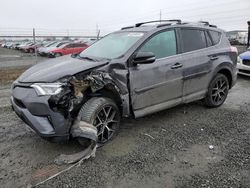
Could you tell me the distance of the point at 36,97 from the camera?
120 inches

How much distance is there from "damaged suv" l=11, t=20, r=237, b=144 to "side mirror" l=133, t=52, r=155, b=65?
1cm

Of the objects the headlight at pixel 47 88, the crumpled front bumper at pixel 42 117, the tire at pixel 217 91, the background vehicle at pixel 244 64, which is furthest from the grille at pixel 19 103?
the background vehicle at pixel 244 64

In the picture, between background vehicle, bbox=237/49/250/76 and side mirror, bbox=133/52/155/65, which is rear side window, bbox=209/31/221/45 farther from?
background vehicle, bbox=237/49/250/76

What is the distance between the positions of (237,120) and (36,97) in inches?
139

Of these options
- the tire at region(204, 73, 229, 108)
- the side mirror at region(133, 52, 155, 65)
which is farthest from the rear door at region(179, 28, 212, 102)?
the side mirror at region(133, 52, 155, 65)

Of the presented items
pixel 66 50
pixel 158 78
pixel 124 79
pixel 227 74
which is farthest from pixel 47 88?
pixel 66 50

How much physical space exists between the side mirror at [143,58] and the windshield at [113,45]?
9.8 inches

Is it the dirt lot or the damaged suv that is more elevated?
the damaged suv

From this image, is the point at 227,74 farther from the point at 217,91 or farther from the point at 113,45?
the point at 113,45

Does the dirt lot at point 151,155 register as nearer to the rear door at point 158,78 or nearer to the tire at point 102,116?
the tire at point 102,116

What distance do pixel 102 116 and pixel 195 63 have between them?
2.09m

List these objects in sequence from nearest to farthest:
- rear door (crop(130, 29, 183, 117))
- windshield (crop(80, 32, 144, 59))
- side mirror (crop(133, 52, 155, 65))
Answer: side mirror (crop(133, 52, 155, 65)) → rear door (crop(130, 29, 183, 117)) → windshield (crop(80, 32, 144, 59))

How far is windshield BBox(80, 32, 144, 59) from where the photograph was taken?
391 cm

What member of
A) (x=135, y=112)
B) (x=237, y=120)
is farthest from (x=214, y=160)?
(x=237, y=120)
